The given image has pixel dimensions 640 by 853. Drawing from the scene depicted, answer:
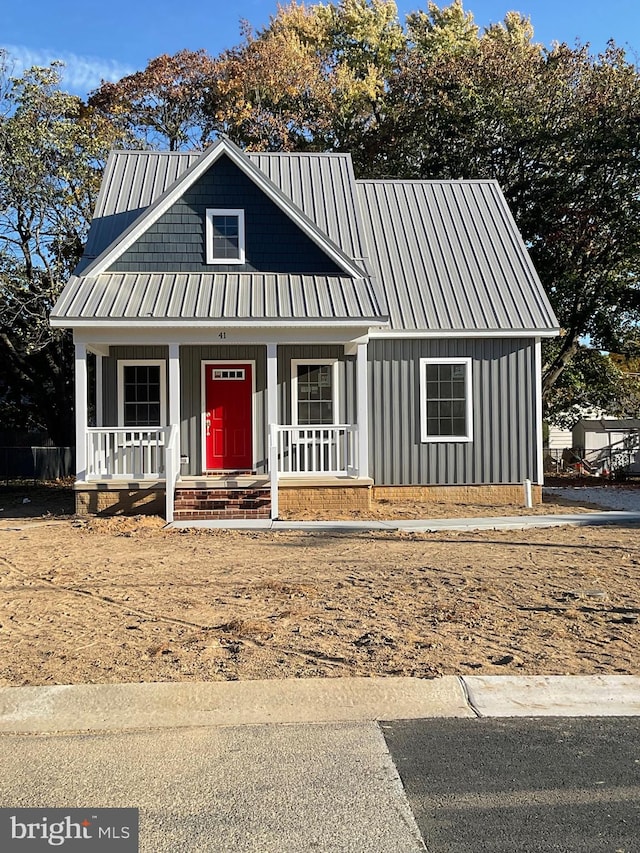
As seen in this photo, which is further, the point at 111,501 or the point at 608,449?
the point at 608,449

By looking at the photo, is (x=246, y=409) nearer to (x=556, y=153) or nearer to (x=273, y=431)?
(x=273, y=431)

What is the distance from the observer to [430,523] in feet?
43.7

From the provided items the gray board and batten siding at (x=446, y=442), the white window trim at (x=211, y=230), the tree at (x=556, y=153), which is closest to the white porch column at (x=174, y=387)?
the white window trim at (x=211, y=230)

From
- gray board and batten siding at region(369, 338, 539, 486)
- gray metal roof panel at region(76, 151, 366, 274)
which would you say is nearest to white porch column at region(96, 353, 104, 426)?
gray metal roof panel at region(76, 151, 366, 274)

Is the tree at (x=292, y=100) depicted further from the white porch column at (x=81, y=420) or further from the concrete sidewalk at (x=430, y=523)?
the concrete sidewalk at (x=430, y=523)

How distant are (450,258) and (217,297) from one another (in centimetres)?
601

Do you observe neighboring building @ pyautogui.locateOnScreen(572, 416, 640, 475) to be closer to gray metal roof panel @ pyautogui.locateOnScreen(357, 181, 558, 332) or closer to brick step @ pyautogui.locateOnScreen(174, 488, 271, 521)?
gray metal roof panel @ pyautogui.locateOnScreen(357, 181, 558, 332)

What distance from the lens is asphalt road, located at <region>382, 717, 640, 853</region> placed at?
359 centimetres

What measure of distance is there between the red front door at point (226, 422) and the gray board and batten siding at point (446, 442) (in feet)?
8.89

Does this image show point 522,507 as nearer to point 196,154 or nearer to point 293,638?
point 293,638

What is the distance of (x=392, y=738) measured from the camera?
4785 mm

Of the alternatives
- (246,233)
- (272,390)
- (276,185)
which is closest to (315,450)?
(272,390)

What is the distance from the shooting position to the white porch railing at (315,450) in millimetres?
15133

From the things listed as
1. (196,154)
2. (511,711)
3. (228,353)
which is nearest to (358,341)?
(228,353)
